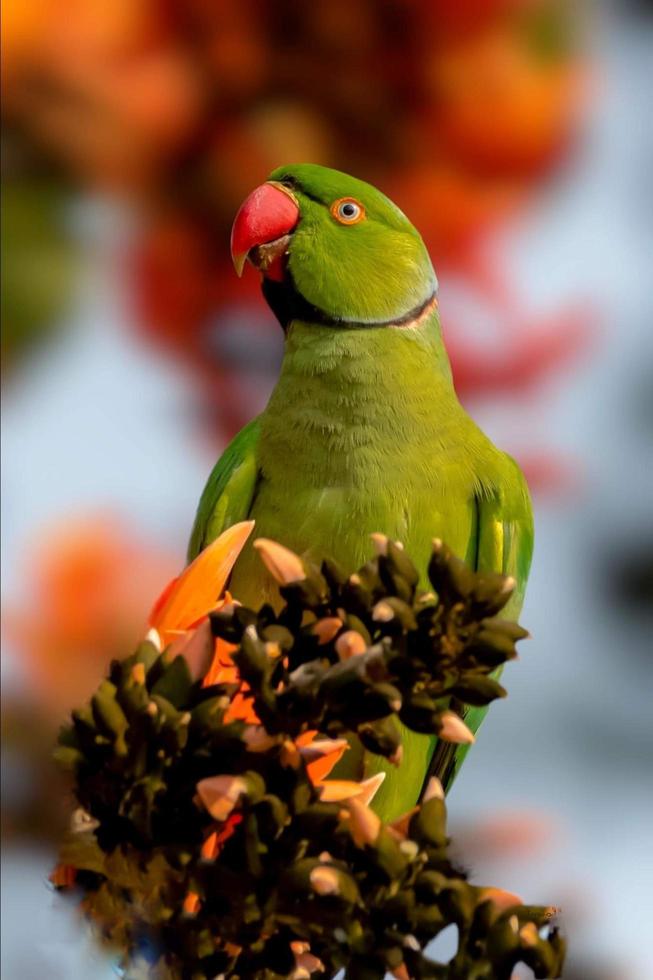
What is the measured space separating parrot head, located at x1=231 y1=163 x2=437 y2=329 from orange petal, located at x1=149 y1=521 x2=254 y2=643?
98cm

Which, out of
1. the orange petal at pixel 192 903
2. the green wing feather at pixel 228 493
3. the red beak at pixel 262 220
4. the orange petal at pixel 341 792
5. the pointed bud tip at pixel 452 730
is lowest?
the orange petal at pixel 192 903

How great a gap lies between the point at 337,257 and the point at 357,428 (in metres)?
0.26

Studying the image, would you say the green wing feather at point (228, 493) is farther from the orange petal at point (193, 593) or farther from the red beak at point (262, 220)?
the orange petal at point (193, 593)

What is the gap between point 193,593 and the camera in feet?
3.08

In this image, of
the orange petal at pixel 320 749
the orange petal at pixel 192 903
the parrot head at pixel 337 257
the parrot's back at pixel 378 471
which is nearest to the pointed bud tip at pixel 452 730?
the orange petal at pixel 320 749

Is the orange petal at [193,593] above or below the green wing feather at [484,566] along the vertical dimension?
below

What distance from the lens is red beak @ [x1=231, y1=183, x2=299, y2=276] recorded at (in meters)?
1.80

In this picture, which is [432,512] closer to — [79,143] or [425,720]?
[79,143]

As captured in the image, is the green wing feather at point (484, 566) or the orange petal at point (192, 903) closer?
the orange petal at point (192, 903)

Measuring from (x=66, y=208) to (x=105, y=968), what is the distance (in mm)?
764

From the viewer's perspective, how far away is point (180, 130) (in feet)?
6.46

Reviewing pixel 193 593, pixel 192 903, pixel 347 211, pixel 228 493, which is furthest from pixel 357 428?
pixel 192 903

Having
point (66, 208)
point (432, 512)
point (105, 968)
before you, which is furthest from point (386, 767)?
point (105, 968)

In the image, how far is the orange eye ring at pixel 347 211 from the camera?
1.91 metres
